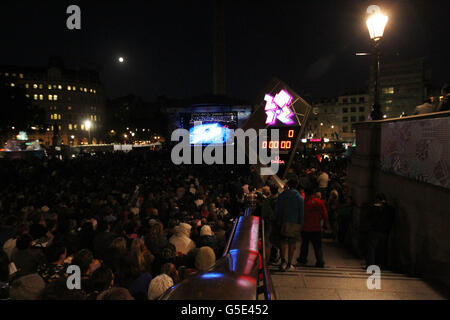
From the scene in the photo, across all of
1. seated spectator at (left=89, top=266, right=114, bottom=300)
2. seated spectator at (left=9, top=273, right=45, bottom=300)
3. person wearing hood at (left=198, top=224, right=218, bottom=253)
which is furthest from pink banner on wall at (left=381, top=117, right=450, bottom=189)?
seated spectator at (left=9, top=273, right=45, bottom=300)

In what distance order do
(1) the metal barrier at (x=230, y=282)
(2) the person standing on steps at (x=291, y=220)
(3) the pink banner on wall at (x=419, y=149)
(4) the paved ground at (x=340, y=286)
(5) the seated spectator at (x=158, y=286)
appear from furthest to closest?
(2) the person standing on steps at (x=291, y=220), (3) the pink banner on wall at (x=419, y=149), (4) the paved ground at (x=340, y=286), (5) the seated spectator at (x=158, y=286), (1) the metal barrier at (x=230, y=282)

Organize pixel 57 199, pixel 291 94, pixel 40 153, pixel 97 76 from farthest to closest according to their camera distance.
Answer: pixel 97 76, pixel 40 153, pixel 291 94, pixel 57 199

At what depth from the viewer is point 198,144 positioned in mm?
A: 32906

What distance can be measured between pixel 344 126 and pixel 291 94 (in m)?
69.3

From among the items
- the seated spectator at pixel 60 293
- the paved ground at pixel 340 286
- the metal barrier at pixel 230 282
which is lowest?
the paved ground at pixel 340 286

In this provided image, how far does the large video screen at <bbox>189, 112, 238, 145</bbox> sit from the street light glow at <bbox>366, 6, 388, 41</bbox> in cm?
2620

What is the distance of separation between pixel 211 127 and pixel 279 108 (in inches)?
951

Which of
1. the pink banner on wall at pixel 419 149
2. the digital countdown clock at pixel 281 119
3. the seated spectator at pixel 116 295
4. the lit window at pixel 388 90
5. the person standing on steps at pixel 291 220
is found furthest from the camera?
the lit window at pixel 388 90

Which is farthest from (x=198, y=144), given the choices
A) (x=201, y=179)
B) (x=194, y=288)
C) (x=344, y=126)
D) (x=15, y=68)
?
(x=15, y=68)

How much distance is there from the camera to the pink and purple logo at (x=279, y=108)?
9577 mm

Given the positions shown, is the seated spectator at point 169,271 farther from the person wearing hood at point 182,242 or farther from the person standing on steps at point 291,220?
the person standing on steps at point 291,220

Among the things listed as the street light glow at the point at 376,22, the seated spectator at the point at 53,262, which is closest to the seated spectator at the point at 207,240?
the seated spectator at the point at 53,262

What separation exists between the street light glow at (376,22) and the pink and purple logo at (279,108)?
314 cm
